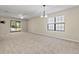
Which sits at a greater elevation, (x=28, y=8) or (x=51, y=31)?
(x=28, y=8)

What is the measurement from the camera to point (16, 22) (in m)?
16.1

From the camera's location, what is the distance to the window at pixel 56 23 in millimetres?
7966

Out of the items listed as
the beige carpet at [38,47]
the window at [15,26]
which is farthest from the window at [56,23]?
the window at [15,26]

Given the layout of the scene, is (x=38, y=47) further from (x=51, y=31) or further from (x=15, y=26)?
(x=15, y=26)

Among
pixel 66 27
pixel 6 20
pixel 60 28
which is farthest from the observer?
pixel 6 20

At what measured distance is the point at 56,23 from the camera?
8562mm

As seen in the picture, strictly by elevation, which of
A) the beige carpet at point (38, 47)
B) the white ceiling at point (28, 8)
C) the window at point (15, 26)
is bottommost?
the beige carpet at point (38, 47)

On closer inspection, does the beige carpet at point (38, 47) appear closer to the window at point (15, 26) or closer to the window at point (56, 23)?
the window at point (56, 23)

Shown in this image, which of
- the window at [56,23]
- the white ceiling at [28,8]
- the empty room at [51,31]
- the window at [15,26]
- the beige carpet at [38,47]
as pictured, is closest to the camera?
the beige carpet at [38,47]

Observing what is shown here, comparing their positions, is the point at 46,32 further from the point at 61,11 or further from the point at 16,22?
the point at 16,22

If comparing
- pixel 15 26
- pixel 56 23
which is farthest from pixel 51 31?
pixel 15 26

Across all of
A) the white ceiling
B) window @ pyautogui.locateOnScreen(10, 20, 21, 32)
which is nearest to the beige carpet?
the white ceiling

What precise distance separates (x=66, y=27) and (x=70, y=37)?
2.89ft
